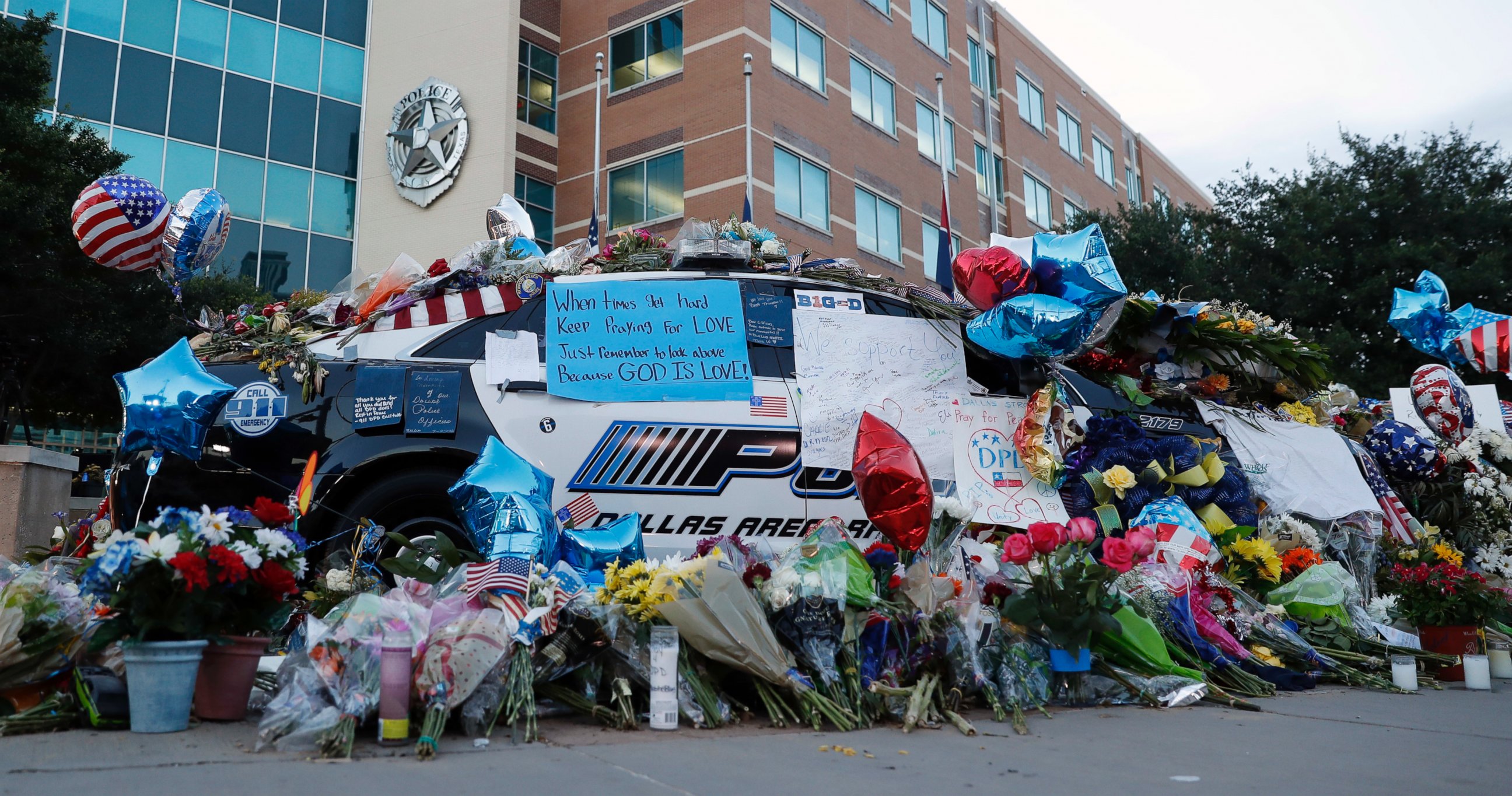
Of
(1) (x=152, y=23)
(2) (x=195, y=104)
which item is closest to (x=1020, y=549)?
(2) (x=195, y=104)

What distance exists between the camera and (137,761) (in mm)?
2568

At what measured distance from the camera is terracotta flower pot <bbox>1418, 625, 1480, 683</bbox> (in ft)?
17.9

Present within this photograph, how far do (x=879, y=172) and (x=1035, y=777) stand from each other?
20.4m

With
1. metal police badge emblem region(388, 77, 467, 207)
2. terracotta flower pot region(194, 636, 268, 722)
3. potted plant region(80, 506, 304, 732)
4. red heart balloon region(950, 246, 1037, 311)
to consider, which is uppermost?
metal police badge emblem region(388, 77, 467, 207)

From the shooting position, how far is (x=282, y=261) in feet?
69.2

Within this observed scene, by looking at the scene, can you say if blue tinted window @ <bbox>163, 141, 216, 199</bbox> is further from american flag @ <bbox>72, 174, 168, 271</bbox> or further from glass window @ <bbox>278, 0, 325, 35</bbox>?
american flag @ <bbox>72, 174, 168, 271</bbox>

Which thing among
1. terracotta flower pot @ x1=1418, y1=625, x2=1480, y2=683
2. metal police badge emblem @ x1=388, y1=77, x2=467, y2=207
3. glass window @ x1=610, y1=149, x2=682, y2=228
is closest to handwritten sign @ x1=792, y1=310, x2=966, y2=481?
terracotta flower pot @ x1=1418, y1=625, x2=1480, y2=683

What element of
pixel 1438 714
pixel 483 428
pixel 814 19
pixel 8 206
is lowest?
pixel 1438 714

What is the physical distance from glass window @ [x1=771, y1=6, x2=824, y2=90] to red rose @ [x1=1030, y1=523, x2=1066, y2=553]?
16969mm

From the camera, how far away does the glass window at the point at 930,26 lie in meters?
24.7

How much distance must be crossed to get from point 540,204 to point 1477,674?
1990 cm

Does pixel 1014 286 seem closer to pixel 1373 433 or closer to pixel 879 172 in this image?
pixel 1373 433

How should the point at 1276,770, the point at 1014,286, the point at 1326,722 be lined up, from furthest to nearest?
the point at 1014,286 < the point at 1326,722 < the point at 1276,770

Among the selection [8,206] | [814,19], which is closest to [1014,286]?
[8,206]
